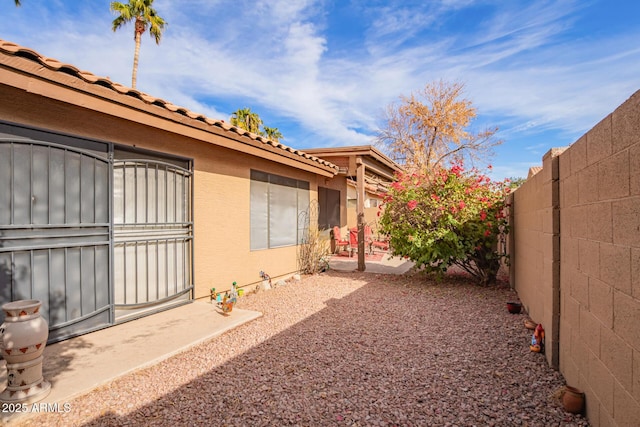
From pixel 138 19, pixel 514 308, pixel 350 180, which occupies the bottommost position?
pixel 514 308

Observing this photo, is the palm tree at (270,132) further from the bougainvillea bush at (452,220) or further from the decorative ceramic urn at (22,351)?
the decorative ceramic urn at (22,351)

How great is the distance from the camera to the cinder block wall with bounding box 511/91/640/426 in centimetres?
173

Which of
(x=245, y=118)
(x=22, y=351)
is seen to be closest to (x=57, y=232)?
(x=22, y=351)

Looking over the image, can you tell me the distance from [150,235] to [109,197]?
775 millimetres

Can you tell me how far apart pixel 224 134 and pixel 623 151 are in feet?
16.1

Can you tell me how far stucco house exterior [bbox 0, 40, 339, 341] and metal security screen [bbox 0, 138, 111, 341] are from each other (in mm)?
10

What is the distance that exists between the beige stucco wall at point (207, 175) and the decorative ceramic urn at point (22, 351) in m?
Result: 1.95

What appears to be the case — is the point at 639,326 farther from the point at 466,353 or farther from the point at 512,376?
the point at 466,353

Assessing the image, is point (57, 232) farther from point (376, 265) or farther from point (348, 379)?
point (376, 265)

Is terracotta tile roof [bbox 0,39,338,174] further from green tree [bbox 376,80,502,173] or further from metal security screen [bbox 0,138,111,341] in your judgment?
green tree [bbox 376,80,502,173]

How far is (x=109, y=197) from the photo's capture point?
417cm

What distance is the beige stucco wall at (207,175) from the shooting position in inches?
141

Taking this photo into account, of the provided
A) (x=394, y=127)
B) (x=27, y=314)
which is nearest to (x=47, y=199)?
(x=27, y=314)

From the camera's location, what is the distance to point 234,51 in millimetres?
12711
